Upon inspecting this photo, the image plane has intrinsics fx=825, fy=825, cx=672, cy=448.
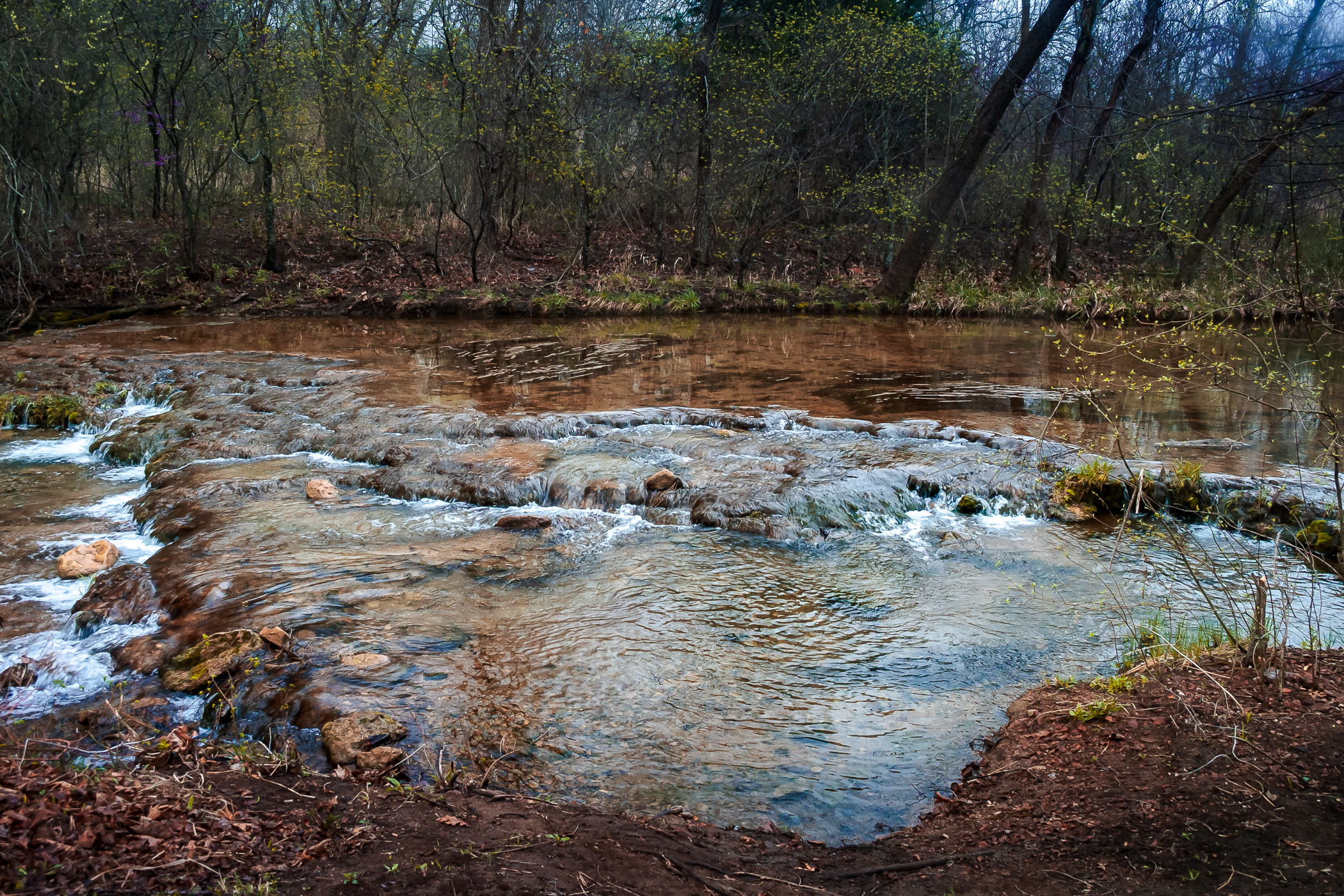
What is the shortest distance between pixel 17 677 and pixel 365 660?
1.86m

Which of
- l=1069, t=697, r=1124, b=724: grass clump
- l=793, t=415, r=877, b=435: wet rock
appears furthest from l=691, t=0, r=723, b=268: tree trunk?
l=1069, t=697, r=1124, b=724: grass clump

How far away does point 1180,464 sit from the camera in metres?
8.15

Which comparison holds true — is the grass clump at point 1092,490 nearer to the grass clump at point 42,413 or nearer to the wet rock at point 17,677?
the wet rock at point 17,677

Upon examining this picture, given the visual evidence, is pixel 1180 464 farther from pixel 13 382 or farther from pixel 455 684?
pixel 13 382

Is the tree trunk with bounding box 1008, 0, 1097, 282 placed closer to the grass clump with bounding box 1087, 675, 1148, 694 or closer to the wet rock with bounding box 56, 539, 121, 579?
the grass clump with bounding box 1087, 675, 1148, 694

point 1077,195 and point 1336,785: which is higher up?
point 1077,195

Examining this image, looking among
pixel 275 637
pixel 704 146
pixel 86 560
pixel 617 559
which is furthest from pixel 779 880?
pixel 704 146

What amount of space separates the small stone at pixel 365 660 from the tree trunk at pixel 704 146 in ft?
59.5

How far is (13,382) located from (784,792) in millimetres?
12314

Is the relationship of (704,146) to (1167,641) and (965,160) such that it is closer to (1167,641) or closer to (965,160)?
(965,160)

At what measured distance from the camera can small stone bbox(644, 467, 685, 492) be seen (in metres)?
8.16

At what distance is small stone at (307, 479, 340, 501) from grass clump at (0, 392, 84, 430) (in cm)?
468

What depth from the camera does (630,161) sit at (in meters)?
22.0

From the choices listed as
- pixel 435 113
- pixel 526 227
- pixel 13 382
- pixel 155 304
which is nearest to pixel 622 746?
pixel 13 382
